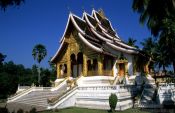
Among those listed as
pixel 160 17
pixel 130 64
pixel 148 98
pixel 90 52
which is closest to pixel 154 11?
pixel 160 17

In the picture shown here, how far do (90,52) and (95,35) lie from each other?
3.69 metres

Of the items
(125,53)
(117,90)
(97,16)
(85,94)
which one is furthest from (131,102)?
(97,16)

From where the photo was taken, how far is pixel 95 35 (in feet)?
108

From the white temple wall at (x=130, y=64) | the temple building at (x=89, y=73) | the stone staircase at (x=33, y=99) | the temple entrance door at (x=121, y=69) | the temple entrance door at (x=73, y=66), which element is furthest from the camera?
the temple entrance door at (x=73, y=66)

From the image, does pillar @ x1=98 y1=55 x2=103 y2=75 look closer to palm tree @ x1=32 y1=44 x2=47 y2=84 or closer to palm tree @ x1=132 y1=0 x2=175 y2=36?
palm tree @ x1=132 y1=0 x2=175 y2=36

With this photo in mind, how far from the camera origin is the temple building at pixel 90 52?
29016 mm

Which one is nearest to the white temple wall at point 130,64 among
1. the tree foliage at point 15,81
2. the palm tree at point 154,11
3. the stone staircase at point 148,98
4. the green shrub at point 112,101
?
the stone staircase at point 148,98

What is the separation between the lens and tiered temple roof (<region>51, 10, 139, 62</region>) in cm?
2934

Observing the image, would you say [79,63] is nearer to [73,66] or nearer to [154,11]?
[73,66]

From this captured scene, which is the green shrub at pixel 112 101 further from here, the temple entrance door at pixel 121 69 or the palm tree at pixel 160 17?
the temple entrance door at pixel 121 69

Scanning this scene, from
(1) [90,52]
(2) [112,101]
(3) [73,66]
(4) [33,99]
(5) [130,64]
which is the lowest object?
(4) [33,99]

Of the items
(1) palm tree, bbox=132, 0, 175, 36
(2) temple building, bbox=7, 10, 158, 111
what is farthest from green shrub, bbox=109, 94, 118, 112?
(1) palm tree, bbox=132, 0, 175, 36

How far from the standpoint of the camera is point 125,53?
95.7 ft

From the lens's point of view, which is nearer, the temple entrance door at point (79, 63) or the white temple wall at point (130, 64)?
the white temple wall at point (130, 64)
